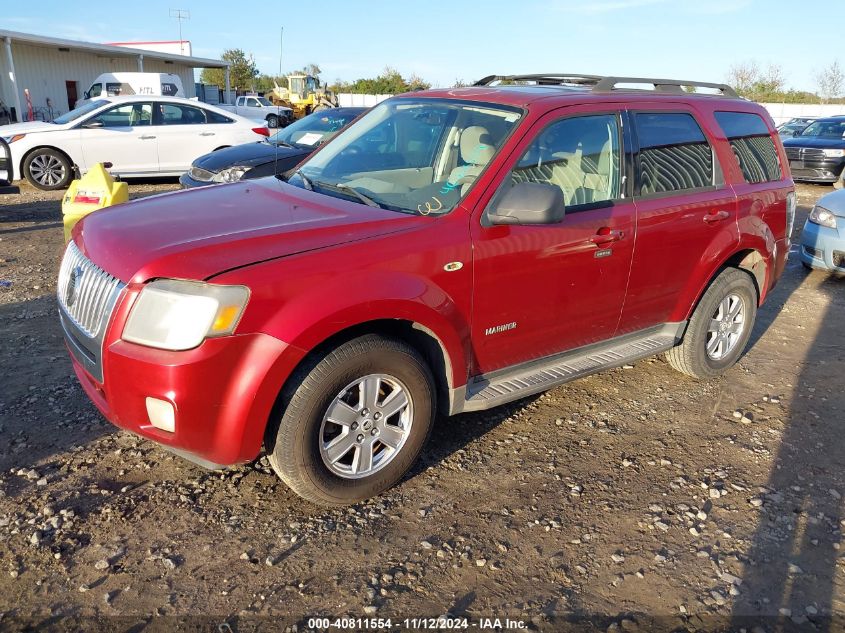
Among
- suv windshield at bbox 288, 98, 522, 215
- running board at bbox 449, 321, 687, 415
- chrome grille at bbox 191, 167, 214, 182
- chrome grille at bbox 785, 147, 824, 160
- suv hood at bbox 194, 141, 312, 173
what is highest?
suv windshield at bbox 288, 98, 522, 215

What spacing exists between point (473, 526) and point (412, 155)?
2.15m

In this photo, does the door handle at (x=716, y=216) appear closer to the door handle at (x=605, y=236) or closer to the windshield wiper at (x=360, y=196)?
the door handle at (x=605, y=236)

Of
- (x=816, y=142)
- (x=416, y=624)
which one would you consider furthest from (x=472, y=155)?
(x=816, y=142)

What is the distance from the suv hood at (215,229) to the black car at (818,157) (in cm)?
1530

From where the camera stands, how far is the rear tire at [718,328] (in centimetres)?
469

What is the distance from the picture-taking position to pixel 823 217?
7.77 meters

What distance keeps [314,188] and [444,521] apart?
6.39 ft

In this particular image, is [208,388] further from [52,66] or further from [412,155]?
[52,66]

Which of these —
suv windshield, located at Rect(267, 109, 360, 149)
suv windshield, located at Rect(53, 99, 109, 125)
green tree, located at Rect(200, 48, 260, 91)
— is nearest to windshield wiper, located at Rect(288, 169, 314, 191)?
suv windshield, located at Rect(267, 109, 360, 149)

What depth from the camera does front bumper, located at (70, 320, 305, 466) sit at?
264cm

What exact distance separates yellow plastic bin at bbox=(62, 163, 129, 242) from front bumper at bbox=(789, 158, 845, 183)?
14.9m

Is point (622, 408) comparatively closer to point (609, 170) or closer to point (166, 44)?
point (609, 170)

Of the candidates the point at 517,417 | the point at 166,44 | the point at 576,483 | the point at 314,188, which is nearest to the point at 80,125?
the point at 314,188

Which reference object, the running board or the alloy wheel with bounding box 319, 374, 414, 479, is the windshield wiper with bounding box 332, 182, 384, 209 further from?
the running board
